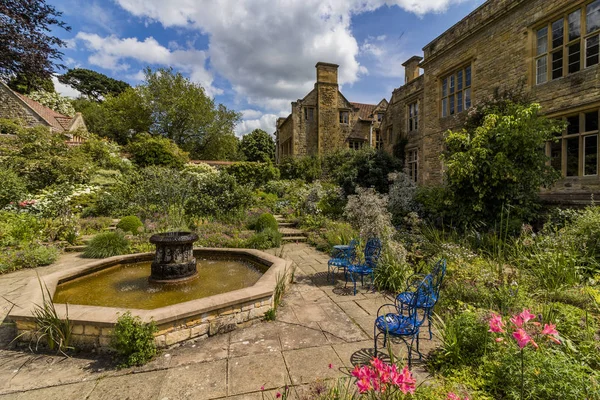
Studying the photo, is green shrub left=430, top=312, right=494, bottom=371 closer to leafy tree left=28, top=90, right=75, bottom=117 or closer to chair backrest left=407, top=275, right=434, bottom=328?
chair backrest left=407, top=275, right=434, bottom=328

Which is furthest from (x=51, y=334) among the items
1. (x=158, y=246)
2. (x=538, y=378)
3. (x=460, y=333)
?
(x=538, y=378)

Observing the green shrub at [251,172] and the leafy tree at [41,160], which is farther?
the green shrub at [251,172]

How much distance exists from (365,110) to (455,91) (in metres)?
17.0

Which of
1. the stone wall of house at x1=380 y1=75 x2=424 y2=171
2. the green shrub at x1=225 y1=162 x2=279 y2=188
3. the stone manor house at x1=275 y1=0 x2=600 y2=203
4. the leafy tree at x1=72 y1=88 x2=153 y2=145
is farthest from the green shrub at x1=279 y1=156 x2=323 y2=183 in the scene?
the leafy tree at x1=72 y1=88 x2=153 y2=145

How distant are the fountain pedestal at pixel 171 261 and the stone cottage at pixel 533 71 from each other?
10.6 metres

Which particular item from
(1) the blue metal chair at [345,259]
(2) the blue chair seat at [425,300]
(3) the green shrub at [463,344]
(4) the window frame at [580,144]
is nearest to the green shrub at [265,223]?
(1) the blue metal chair at [345,259]

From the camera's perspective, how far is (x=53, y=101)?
87.5 feet

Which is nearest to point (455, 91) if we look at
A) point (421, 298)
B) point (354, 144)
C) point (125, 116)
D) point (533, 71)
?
point (533, 71)

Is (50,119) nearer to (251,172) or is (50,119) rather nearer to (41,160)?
(41,160)

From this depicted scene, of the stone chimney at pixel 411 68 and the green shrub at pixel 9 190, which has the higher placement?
the stone chimney at pixel 411 68

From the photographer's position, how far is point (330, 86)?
82.6 feet

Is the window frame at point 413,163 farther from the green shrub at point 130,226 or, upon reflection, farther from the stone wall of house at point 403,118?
the green shrub at point 130,226

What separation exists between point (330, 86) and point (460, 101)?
1486cm

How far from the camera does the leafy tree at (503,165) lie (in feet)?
22.8
